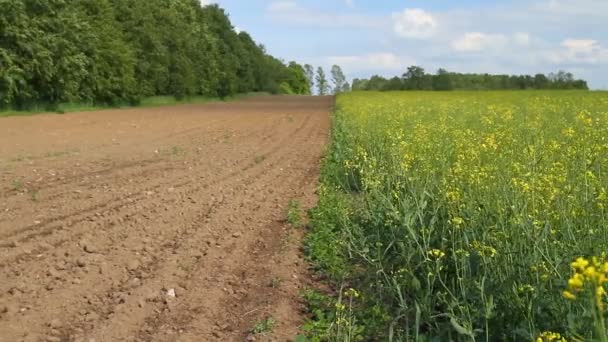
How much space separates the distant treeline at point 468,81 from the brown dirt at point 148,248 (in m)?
60.6

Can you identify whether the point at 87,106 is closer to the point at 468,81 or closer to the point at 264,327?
the point at 264,327

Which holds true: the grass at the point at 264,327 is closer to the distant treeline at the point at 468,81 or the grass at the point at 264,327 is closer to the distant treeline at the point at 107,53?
the distant treeline at the point at 107,53

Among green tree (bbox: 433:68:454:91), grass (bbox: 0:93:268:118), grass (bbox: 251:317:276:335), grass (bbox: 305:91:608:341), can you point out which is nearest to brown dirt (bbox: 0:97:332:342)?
grass (bbox: 251:317:276:335)

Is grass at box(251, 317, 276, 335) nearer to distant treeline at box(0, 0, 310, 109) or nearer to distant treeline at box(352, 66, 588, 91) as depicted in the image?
distant treeline at box(0, 0, 310, 109)

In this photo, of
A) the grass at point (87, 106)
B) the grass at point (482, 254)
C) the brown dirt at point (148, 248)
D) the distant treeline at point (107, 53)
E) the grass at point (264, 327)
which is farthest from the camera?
the grass at point (87, 106)

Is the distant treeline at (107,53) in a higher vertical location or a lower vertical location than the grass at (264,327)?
higher

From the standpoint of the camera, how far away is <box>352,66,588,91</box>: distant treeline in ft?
226

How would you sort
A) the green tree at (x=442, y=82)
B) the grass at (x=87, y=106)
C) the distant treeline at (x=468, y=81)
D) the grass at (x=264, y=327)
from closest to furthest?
the grass at (x=264, y=327) → the grass at (x=87, y=106) → the distant treeline at (x=468, y=81) → the green tree at (x=442, y=82)

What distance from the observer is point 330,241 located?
7316mm

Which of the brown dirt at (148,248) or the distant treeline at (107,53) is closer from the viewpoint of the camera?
the brown dirt at (148,248)

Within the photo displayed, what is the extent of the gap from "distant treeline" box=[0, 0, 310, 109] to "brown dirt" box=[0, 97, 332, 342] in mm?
18323

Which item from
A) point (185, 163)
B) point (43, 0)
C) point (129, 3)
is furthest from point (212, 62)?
point (185, 163)

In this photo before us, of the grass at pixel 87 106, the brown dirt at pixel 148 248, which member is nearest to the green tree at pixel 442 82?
the grass at pixel 87 106

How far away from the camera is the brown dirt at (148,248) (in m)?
5.25
